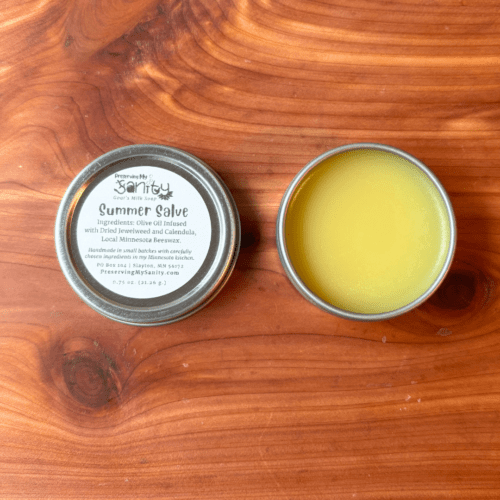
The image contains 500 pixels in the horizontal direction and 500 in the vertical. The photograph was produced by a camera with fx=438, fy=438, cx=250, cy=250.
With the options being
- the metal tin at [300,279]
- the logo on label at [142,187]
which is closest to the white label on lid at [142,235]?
the logo on label at [142,187]

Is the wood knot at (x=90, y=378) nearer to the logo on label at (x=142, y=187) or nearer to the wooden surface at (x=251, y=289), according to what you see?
the wooden surface at (x=251, y=289)

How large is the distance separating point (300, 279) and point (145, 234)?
0.22m

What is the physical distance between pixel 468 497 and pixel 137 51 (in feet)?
2.66

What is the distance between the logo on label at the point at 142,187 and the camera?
1.94ft

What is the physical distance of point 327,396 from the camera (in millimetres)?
627

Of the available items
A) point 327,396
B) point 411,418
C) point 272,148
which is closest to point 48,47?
point 272,148

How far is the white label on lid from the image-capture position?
0.59m

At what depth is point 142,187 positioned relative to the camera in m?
0.59

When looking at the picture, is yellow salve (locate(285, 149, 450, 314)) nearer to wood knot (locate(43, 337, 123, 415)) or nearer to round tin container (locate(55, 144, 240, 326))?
round tin container (locate(55, 144, 240, 326))

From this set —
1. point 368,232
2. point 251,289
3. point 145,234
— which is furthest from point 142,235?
point 368,232

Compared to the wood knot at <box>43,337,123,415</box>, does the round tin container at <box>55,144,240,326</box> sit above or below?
above

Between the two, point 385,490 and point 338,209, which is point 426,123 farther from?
point 385,490

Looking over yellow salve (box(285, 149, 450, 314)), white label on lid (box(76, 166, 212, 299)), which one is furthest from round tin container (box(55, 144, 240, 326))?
yellow salve (box(285, 149, 450, 314))

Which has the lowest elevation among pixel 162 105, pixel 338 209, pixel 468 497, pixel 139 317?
pixel 468 497
